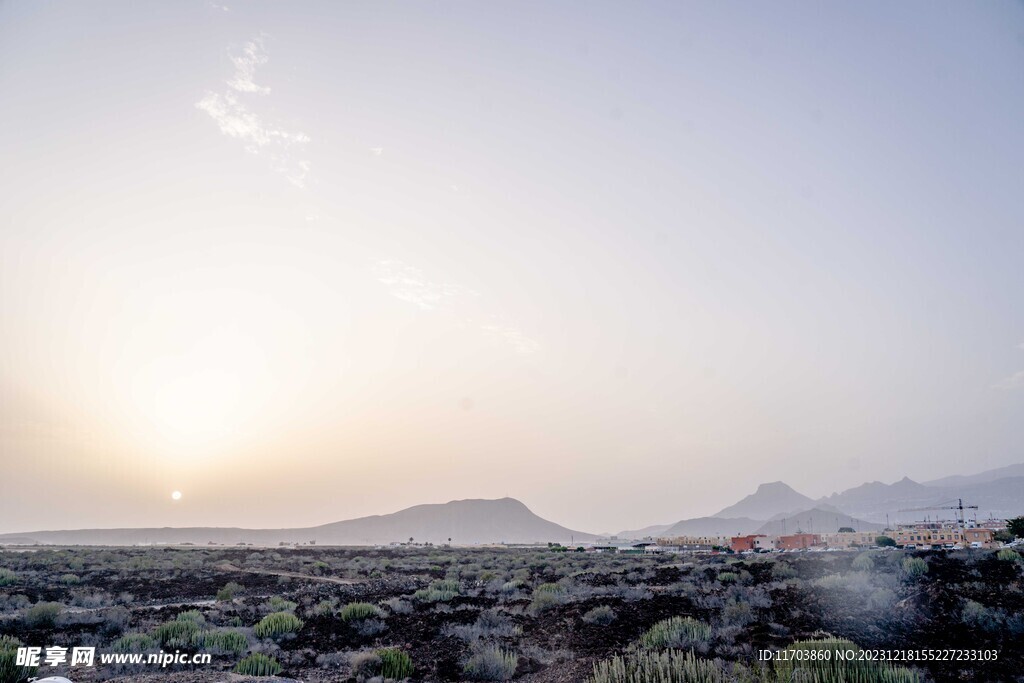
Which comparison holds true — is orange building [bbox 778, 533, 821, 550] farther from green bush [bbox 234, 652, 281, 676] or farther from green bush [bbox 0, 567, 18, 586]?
green bush [bbox 234, 652, 281, 676]

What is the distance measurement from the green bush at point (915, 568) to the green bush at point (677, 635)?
8.94 m

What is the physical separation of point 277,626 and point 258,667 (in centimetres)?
380

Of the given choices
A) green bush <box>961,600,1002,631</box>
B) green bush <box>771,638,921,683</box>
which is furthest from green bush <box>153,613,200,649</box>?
green bush <box>961,600,1002,631</box>

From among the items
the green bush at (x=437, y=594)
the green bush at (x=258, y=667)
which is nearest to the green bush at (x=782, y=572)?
the green bush at (x=437, y=594)

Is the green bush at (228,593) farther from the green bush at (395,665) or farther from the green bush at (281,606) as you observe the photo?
the green bush at (395,665)

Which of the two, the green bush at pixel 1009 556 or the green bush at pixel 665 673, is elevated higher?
the green bush at pixel 665 673

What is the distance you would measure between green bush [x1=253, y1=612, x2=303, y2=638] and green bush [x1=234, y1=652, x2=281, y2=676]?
3239 mm

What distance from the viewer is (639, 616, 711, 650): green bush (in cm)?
1139

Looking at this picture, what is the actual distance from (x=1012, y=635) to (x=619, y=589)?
1096cm

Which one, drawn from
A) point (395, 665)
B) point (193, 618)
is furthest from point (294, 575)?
point (395, 665)

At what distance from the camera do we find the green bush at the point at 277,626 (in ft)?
47.4

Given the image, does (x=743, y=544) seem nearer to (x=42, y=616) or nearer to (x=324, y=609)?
(x=324, y=609)

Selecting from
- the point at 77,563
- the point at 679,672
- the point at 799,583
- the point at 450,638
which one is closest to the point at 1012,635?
the point at 679,672

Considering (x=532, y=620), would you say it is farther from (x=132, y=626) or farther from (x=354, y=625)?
(x=132, y=626)
